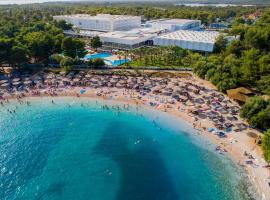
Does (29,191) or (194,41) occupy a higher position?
(194,41)

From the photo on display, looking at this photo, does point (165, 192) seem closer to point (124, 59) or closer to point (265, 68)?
point (265, 68)

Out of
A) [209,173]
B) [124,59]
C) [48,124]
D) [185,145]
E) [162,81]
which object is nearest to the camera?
[209,173]

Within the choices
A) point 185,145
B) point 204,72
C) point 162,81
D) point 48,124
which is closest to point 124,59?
point 162,81

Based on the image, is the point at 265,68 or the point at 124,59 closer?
the point at 265,68

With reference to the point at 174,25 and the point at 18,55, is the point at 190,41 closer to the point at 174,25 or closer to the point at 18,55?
the point at 174,25

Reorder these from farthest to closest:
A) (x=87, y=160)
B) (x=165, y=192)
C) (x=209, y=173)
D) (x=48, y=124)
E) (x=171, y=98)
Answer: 1. (x=171, y=98)
2. (x=48, y=124)
3. (x=87, y=160)
4. (x=209, y=173)
5. (x=165, y=192)

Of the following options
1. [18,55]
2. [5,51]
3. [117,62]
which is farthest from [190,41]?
[5,51]
